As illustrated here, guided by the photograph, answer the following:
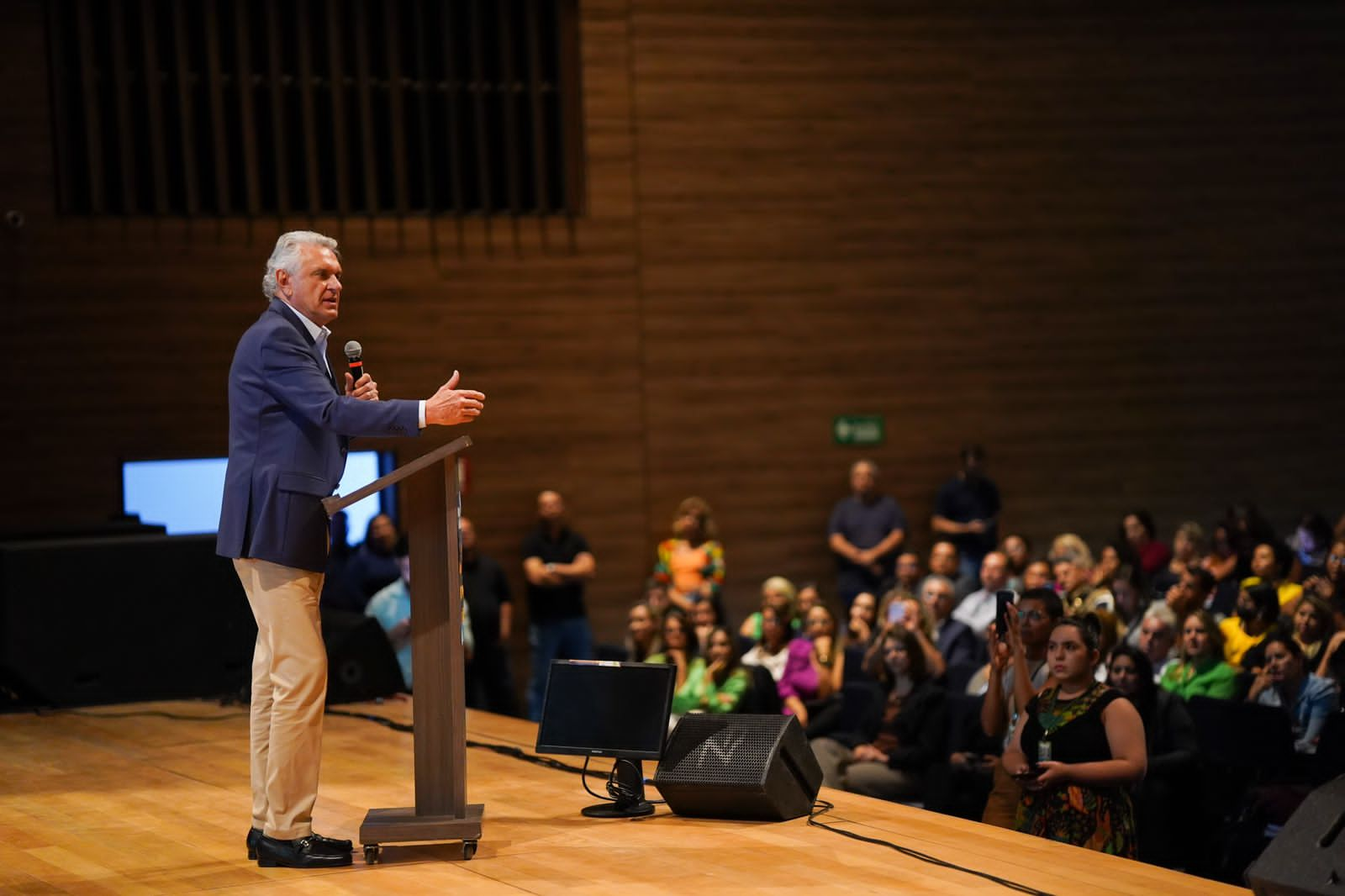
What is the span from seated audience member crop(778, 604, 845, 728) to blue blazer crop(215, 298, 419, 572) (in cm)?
336

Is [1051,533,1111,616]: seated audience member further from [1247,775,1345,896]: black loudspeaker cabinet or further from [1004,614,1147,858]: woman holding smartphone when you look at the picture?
[1247,775,1345,896]: black loudspeaker cabinet

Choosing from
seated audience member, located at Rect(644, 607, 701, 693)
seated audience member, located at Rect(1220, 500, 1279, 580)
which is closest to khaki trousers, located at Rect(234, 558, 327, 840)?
seated audience member, located at Rect(644, 607, 701, 693)

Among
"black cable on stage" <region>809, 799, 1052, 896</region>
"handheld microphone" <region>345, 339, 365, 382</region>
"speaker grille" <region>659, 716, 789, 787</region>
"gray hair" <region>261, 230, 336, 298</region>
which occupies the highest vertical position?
"gray hair" <region>261, 230, 336, 298</region>

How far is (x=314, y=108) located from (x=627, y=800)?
6117 millimetres

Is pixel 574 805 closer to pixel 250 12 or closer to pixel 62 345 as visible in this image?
pixel 62 345

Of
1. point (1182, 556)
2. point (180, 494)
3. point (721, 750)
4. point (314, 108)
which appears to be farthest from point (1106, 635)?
point (314, 108)

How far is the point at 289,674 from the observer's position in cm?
341

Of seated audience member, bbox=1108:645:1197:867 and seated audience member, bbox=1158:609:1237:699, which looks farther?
seated audience member, bbox=1158:609:1237:699

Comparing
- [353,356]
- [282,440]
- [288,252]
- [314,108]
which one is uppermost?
[314,108]

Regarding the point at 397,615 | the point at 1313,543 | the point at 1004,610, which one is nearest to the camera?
the point at 1004,610

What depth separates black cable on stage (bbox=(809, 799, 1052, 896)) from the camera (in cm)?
330

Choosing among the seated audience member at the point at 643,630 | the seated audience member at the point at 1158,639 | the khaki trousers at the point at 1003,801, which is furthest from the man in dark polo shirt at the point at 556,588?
the khaki trousers at the point at 1003,801

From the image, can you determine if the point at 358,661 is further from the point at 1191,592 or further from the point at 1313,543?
the point at 1313,543

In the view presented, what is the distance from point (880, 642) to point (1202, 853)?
146cm
